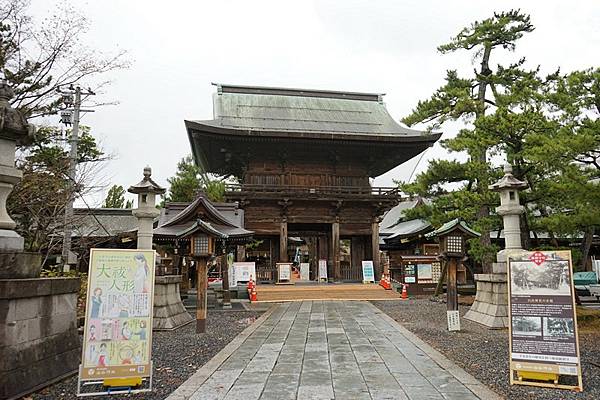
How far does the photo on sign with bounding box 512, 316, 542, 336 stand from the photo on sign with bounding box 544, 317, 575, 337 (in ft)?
0.25

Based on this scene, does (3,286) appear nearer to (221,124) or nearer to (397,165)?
(221,124)

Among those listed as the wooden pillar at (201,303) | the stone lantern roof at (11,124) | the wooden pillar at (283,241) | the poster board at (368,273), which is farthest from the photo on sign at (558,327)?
the wooden pillar at (283,241)

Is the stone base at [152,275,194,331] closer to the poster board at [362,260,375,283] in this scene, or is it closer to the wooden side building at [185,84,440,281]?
the wooden side building at [185,84,440,281]

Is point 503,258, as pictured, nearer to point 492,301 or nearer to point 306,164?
point 492,301

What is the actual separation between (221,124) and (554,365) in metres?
19.8

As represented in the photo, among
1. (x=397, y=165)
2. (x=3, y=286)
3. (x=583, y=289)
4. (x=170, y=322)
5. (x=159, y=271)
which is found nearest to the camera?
(x=3, y=286)

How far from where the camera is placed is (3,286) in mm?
4340

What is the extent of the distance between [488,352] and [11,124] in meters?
7.70

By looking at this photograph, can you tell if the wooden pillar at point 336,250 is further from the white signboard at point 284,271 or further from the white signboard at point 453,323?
the white signboard at point 453,323

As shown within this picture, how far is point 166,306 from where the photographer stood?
Answer: 33.0 ft

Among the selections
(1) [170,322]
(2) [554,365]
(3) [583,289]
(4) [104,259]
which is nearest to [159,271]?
(1) [170,322]

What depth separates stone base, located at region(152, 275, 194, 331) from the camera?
9773 mm

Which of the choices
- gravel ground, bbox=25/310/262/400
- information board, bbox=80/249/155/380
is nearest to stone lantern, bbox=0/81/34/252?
information board, bbox=80/249/155/380

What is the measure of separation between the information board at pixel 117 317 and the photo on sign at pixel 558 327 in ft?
16.1
